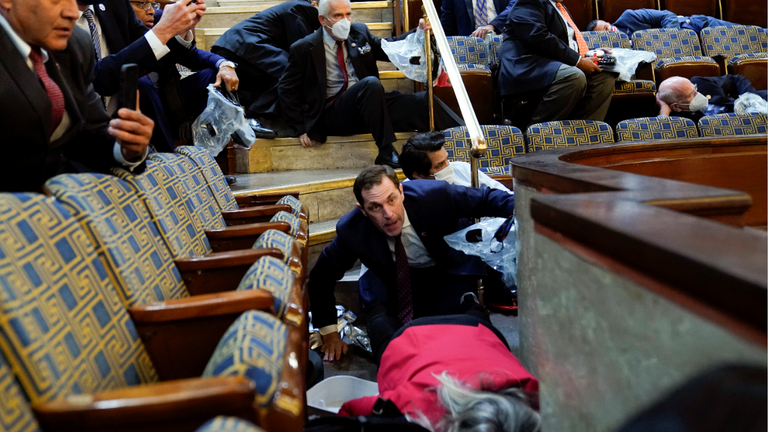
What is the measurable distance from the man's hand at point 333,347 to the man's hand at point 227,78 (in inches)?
40.7

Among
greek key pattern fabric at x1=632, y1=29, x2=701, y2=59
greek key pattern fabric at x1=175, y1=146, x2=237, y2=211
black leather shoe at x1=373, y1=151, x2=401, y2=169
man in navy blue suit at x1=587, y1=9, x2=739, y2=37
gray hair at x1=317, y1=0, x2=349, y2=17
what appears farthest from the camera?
man in navy blue suit at x1=587, y1=9, x2=739, y2=37

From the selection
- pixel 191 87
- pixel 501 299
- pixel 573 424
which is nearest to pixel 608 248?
pixel 573 424

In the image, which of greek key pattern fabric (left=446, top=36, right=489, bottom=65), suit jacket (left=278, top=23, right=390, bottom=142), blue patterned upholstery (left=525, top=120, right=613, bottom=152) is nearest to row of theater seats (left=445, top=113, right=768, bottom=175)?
blue patterned upholstery (left=525, top=120, right=613, bottom=152)

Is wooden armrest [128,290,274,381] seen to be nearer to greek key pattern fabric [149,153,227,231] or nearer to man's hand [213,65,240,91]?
greek key pattern fabric [149,153,227,231]

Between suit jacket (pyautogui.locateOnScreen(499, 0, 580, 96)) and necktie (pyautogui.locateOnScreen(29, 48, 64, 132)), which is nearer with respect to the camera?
necktie (pyautogui.locateOnScreen(29, 48, 64, 132))

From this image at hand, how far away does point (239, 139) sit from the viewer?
2184 mm

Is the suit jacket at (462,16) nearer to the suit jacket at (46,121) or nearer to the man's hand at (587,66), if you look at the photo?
the man's hand at (587,66)

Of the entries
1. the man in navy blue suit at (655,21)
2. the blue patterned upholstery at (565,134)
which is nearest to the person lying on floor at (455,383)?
the blue patterned upholstery at (565,134)

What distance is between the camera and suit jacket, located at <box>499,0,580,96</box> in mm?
2873

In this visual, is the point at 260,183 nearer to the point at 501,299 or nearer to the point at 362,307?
the point at 362,307

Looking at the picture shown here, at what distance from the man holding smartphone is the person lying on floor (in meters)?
0.64

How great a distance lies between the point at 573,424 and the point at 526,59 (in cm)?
260

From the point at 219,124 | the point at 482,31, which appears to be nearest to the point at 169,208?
the point at 219,124

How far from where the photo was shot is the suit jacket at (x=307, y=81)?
8.56 feet
